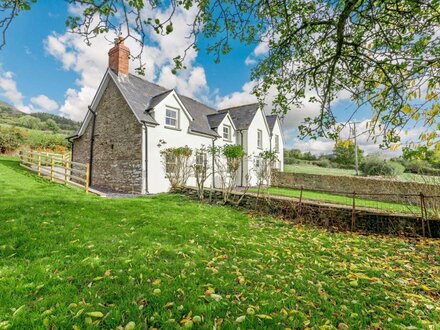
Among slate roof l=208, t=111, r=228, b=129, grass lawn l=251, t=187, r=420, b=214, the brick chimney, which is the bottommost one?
grass lawn l=251, t=187, r=420, b=214

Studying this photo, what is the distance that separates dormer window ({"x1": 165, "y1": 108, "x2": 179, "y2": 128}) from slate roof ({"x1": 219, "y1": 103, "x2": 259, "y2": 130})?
682 cm

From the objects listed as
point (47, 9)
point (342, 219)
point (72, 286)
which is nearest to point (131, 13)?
point (47, 9)

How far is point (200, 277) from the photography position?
3.49m

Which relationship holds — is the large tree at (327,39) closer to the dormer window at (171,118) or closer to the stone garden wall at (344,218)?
the stone garden wall at (344,218)

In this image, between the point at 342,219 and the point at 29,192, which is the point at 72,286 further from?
the point at 29,192

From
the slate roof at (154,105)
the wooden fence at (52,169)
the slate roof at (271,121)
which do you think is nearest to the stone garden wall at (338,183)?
the slate roof at (271,121)

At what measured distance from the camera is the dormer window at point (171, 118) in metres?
14.3

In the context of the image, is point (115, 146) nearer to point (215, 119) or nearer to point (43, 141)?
point (215, 119)

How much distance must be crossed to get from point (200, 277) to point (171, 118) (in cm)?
1232

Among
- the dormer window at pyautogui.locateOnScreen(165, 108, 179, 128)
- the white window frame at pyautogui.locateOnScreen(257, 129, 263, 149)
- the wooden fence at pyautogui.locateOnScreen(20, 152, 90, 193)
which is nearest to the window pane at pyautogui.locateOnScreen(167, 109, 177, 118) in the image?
the dormer window at pyautogui.locateOnScreen(165, 108, 179, 128)

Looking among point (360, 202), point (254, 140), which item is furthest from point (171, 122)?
point (360, 202)

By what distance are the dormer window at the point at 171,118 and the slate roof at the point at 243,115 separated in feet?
22.4

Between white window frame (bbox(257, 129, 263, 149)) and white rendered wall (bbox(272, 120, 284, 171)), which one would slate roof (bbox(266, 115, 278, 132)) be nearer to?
white rendered wall (bbox(272, 120, 284, 171))

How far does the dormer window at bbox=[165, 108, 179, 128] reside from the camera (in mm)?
14312
